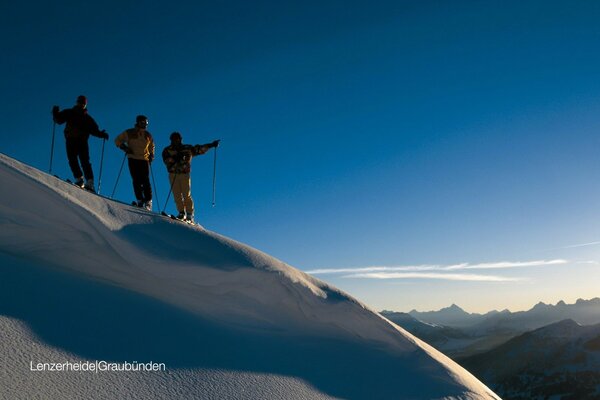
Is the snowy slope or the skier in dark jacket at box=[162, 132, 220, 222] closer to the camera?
the snowy slope

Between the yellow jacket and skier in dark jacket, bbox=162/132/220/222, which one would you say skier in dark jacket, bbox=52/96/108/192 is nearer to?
the yellow jacket

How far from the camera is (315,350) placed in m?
8.04

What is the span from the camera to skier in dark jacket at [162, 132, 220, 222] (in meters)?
11.3

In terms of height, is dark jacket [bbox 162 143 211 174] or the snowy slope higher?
dark jacket [bbox 162 143 211 174]

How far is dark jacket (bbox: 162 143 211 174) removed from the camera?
11.3 m

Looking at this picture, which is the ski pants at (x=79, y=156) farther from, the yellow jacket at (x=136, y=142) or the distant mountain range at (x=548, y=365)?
the distant mountain range at (x=548, y=365)

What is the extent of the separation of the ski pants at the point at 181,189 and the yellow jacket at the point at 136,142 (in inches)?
34.5

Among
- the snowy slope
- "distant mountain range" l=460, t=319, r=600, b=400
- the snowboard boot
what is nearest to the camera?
the snowy slope

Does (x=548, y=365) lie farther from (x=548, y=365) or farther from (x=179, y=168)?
(x=179, y=168)

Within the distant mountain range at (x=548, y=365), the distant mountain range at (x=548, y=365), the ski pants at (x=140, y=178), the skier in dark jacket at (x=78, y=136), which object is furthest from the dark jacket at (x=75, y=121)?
the distant mountain range at (x=548, y=365)

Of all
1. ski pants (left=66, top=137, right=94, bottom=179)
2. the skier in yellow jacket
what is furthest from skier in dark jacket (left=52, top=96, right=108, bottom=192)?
the skier in yellow jacket

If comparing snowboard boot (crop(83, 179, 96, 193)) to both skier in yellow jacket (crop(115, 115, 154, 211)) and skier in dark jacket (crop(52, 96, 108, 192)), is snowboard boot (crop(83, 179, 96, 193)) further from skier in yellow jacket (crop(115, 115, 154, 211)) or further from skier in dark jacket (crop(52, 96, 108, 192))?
skier in yellow jacket (crop(115, 115, 154, 211))

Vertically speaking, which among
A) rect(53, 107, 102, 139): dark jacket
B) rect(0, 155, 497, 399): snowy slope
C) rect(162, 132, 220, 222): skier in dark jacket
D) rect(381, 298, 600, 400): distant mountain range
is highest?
rect(53, 107, 102, 139): dark jacket

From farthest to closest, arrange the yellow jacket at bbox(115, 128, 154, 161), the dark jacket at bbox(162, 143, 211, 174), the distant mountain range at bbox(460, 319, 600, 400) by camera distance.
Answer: the distant mountain range at bbox(460, 319, 600, 400)
the dark jacket at bbox(162, 143, 211, 174)
the yellow jacket at bbox(115, 128, 154, 161)
